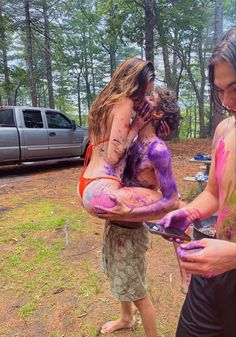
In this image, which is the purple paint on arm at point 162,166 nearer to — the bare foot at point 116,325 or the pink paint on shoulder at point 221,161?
the pink paint on shoulder at point 221,161

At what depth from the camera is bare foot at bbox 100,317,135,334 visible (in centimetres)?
218

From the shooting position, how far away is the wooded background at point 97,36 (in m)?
11.0

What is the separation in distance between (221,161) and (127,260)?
0.94 metres

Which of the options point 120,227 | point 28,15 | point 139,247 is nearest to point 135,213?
point 120,227

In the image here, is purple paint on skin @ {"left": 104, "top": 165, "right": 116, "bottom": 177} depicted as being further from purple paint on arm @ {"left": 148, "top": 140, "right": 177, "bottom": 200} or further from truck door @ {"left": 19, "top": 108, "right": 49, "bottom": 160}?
truck door @ {"left": 19, "top": 108, "right": 49, "bottom": 160}

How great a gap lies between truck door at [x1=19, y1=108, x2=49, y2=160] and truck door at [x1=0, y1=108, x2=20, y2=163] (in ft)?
0.51

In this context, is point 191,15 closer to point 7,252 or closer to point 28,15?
point 28,15

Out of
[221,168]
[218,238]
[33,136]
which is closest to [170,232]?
[218,238]

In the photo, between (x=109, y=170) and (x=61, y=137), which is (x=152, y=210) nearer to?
(x=109, y=170)

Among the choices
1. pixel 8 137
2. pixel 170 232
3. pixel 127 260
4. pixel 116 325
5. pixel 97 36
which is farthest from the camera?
pixel 97 36

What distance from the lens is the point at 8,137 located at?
7.31m

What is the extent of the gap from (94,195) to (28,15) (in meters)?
13.3

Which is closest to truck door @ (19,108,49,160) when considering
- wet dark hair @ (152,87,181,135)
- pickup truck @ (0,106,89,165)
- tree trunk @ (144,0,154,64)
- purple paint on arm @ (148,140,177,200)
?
pickup truck @ (0,106,89,165)

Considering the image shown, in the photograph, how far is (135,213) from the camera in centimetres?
162
